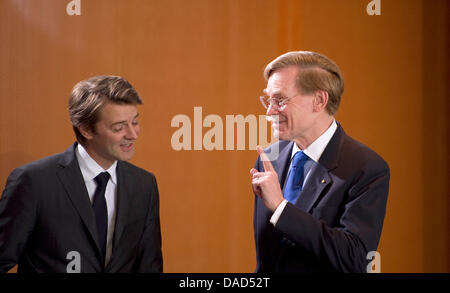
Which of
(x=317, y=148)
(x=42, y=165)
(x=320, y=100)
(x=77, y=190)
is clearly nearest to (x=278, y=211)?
(x=317, y=148)

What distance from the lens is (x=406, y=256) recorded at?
2928 mm

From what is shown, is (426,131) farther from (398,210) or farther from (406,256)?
(406,256)

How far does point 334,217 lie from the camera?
5.91ft

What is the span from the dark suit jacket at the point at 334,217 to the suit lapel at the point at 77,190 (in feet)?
2.20

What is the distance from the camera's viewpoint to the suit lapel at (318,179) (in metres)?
1.82

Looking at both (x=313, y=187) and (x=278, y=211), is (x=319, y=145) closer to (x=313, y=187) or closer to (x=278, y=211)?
(x=313, y=187)

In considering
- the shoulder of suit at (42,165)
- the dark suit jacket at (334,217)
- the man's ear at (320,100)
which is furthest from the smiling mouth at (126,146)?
the man's ear at (320,100)

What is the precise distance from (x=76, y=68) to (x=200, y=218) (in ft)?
3.41

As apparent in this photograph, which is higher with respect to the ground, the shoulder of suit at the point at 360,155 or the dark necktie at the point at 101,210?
the shoulder of suit at the point at 360,155

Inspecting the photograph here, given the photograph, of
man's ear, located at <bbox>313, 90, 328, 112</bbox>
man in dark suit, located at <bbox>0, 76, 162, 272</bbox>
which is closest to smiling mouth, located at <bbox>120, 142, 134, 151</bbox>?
man in dark suit, located at <bbox>0, 76, 162, 272</bbox>

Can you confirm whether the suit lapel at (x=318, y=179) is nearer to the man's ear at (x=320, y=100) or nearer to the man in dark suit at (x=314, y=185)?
the man in dark suit at (x=314, y=185)

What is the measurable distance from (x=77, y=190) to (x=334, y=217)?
963 millimetres

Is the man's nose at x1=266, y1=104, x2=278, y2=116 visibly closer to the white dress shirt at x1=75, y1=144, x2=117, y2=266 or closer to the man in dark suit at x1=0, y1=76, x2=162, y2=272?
the man in dark suit at x1=0, y1=76, x2=162, y2=272
